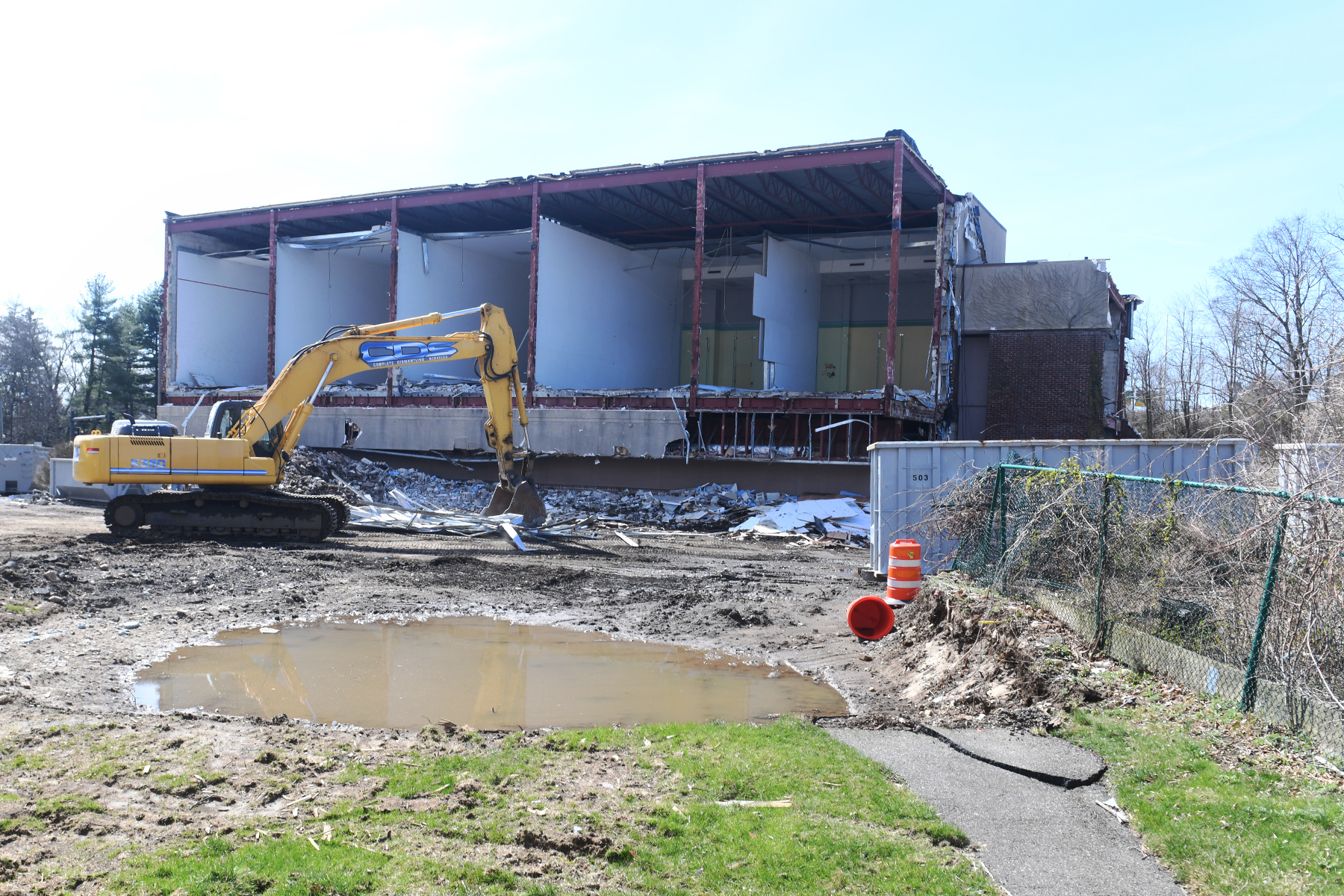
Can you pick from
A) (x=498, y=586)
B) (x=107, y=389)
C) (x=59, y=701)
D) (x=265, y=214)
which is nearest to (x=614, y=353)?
(x=265, y=214)

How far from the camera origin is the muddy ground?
507cm

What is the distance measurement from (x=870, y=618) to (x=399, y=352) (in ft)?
36.2

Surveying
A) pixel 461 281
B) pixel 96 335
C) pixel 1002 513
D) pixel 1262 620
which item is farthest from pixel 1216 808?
pixel 96 335

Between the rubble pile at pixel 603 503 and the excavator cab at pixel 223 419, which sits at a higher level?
the excavator cab at pixel 223 419

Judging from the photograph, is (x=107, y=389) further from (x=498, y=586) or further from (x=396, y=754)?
(x=396, y=754)

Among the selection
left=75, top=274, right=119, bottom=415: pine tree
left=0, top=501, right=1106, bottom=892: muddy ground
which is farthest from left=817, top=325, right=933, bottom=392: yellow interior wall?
left=75, top=274, right=119, bottom=415: pine tree

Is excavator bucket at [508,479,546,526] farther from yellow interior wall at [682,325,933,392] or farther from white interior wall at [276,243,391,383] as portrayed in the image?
white interior wall at [276,243,391,383]

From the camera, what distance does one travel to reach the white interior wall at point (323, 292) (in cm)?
3094

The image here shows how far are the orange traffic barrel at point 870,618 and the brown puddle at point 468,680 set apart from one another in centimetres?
122

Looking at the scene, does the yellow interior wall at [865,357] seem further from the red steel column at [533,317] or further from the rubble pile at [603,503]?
the red steel column at [533,317]

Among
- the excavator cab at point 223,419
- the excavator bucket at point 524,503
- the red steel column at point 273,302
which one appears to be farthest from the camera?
the red steel column at point 273,302

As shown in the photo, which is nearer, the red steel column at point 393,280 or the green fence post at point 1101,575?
the green fence post at point 1101,575

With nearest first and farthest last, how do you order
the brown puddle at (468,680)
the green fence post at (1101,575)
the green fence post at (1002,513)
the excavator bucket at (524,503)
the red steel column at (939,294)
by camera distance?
1. the brown puddle at (468,680)
2. the green fence post at (1101,575)
3. the green fence post at (1002,513)
4. the excavator bucket at (524,503)
5. the red steel column at (939,294)

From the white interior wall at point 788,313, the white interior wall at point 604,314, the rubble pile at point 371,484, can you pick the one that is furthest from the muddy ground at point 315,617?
the white interior wall at point 604,314
